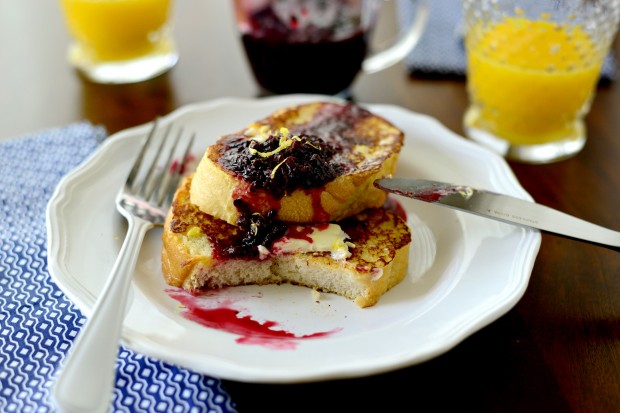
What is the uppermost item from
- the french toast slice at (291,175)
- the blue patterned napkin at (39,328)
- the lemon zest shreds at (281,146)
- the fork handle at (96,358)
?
the lemon zest shreds at (281,146)

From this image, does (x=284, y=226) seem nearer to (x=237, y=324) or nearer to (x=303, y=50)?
(x=237, y=324)

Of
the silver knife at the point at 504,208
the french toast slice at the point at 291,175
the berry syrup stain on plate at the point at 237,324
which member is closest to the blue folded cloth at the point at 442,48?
the french toast slice at the point at 291,175

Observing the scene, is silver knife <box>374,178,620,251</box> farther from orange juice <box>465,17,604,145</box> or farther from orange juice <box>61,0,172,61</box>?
orange juice <box>61,0,172,61</box>

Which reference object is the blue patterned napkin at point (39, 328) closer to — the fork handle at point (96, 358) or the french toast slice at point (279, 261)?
the fork handle at point (96, 358)

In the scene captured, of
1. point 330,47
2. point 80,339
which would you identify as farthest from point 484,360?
point 330,47

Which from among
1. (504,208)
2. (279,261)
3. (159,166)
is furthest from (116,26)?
(504,208)

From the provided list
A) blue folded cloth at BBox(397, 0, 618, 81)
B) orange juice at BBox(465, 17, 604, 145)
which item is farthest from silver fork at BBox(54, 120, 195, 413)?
blue folded cloth at BBox(397, 0, 618, 81)
